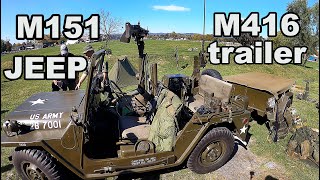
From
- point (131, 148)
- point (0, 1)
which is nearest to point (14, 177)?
point (131, 148)

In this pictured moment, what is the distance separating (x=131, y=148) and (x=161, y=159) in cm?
51

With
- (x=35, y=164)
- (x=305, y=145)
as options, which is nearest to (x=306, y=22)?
(x=305, y=145)

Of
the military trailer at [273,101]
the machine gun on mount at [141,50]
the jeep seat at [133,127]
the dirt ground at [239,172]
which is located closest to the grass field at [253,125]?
the dirt ground at [239,172]

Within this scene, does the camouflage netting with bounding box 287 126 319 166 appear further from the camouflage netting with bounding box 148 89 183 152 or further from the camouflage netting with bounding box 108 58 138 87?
the camouflage netting with bounding box 108 58 138 87

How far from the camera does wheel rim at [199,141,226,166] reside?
187 inches

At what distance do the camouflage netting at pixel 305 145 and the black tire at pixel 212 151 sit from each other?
1.60 metres

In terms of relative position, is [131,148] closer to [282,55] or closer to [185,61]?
[282,55]

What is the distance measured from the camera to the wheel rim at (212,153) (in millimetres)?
4741

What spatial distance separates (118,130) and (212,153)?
175 cm

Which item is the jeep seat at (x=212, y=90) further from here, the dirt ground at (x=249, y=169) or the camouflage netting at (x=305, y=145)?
the camouflage netting at (x=305, y=145)

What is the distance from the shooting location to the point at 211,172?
4.88 m

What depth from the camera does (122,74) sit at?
11352mm

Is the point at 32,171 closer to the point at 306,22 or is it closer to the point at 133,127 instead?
the point at 133,127

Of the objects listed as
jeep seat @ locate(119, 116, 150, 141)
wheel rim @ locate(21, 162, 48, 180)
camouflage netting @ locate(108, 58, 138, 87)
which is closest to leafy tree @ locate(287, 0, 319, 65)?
camouflage netting @ locate(108, 58, 138, 87)
